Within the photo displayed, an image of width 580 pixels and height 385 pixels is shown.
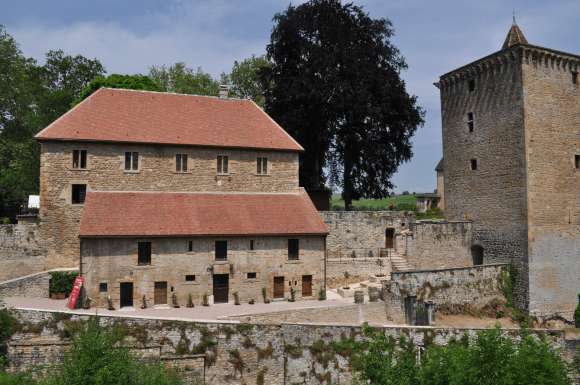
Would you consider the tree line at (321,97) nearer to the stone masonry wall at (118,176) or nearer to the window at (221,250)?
the stone masonry wall at (118,176)

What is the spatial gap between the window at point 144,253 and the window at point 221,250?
3370mm

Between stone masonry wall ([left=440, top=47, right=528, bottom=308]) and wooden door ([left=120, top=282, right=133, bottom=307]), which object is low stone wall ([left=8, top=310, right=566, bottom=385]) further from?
stone masonry wall ([left=440, top=47, right=528, bottom=308])

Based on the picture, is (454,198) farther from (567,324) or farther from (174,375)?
(174,375)

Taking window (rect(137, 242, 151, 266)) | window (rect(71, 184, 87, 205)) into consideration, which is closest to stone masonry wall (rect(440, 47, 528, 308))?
window (rect(137, 242, 151, 266))

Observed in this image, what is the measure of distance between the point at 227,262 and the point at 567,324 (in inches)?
780

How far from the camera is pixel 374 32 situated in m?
36.0

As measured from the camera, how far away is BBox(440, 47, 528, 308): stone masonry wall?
26234mm

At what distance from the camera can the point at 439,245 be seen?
28781 mm

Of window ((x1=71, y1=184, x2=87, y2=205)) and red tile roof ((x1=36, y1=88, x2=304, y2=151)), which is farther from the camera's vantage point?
red tile roof ((x1=36, y1=88, x2=304, y2=151))

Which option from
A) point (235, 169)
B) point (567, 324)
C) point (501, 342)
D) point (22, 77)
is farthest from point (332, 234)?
point (22, 77)

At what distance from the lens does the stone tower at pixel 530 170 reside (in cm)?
2591

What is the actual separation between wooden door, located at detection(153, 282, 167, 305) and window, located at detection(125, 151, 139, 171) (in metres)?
6.88

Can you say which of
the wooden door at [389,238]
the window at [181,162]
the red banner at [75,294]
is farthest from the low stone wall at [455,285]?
the red banner at [75,294]

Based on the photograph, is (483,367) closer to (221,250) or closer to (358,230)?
(221,250)
